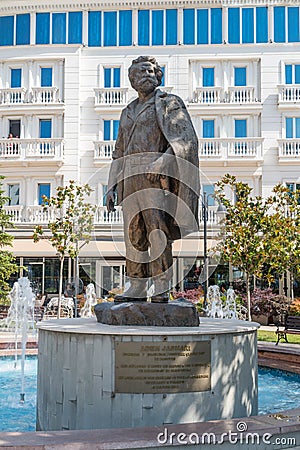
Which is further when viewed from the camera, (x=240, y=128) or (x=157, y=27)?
(x=157, y=27)

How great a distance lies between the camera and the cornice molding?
96.5 ft

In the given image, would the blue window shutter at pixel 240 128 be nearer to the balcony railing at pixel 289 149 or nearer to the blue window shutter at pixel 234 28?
the balcony railing at pixel 289 149

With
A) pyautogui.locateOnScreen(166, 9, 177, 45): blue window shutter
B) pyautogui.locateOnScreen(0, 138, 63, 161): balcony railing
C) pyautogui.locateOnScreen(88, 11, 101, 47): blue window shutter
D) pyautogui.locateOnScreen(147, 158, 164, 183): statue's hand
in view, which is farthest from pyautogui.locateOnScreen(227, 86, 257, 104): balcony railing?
pyautogui.locateOnScreen(147, 158, 164, 183): statue's hand

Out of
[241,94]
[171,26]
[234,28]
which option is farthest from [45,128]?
[234,28]

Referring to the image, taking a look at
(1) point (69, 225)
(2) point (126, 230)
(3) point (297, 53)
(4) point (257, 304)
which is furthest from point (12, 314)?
(3) point (297, 53)

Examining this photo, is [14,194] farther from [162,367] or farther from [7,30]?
[162,367]

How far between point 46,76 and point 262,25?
1137cm

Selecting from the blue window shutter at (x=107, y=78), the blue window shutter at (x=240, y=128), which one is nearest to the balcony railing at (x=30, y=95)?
the blue window shutter at (x=107, y=78)

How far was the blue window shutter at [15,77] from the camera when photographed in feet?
99.2

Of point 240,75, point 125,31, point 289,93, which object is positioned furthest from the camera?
point 125,31

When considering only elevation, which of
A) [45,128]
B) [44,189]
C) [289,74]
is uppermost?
[289,74]

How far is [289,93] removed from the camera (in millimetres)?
29016

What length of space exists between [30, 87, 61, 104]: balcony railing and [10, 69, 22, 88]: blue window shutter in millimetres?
1135

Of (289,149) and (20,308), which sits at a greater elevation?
(289,149)
